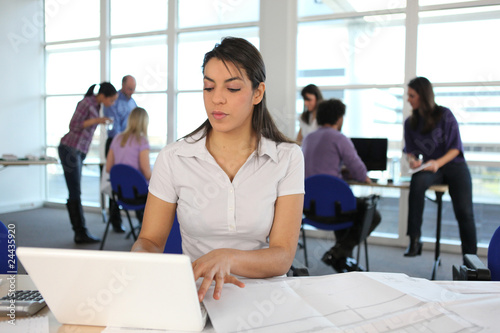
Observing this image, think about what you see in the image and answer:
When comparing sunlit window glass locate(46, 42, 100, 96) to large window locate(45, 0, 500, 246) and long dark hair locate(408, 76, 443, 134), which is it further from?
long dark hair locate(408, 76, 443, 134)

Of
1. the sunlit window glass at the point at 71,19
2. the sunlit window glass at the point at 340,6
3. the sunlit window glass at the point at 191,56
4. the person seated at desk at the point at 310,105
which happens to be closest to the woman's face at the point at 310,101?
the person seated at desk at the point at 310,105

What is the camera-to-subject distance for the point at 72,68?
6.75 m

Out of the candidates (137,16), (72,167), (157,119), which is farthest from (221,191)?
(137,16)

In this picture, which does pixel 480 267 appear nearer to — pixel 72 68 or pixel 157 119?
pixel 157 119

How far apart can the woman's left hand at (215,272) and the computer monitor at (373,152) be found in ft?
10.2

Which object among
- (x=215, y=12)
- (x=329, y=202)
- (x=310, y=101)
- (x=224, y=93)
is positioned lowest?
(x=329, y=202)

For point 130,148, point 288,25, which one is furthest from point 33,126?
point 288,25

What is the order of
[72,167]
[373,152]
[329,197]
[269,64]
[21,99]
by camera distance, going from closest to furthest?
[329,197]
[373,152]
[72,167]
[269,64]
[21,99]

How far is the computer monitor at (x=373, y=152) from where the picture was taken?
395 centimetres

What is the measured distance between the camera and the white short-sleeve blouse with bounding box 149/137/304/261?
1.39 m

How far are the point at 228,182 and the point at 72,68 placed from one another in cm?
617

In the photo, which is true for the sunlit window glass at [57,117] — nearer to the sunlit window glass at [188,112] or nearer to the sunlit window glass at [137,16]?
the sunlit window glass at [137,16]

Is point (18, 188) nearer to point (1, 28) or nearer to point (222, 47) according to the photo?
point (1, 28)

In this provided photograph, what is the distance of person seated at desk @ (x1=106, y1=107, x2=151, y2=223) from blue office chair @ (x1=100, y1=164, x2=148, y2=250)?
11.6 inches
